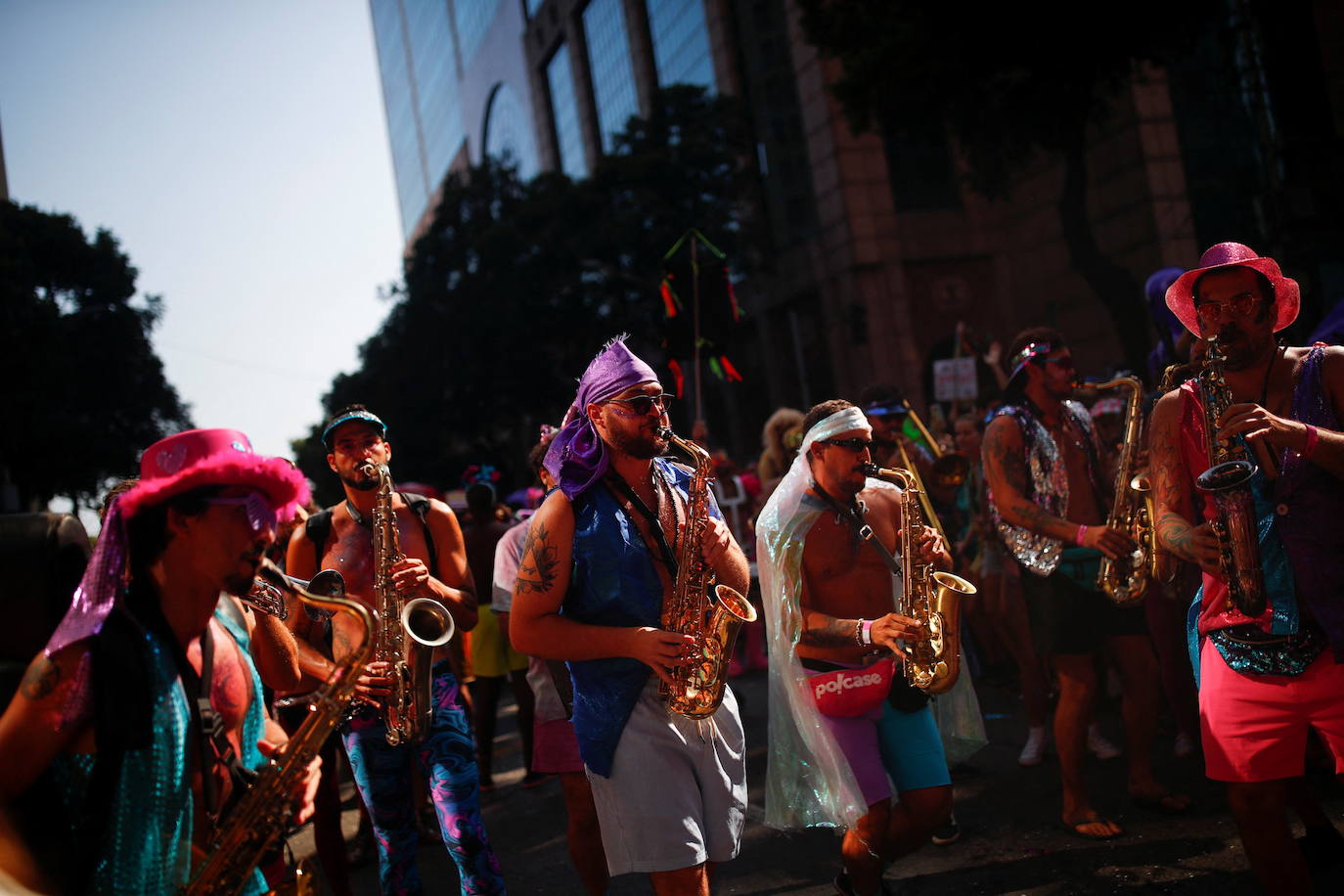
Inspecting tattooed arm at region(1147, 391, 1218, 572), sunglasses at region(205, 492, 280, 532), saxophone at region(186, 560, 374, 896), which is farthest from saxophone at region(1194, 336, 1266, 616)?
sunglasses at region(205, 492, 280, 532)

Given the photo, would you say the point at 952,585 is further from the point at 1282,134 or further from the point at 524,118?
the point at 524,118

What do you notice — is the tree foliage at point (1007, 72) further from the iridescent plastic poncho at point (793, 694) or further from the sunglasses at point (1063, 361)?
the iridescent plastic poncho at point (793, 694)

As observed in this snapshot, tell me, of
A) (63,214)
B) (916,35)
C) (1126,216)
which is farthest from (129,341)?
(1126,216)

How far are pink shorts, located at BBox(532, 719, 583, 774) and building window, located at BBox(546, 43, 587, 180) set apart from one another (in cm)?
4044

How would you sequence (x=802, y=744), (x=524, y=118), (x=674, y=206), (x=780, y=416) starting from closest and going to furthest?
1. (x=802, y=744)
2. (x=780, y=416)
3. (x=674, y=206)
4. (x=524, y=118)

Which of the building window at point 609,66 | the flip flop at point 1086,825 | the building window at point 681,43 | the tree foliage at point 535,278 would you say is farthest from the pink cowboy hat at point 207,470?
the building window at point 609,66

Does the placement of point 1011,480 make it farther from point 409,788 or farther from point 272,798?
point 272,798

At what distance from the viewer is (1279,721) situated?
3.27 meters

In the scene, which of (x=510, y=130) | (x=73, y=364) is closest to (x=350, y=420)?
(x=73, y=364)

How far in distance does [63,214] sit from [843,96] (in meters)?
13.7

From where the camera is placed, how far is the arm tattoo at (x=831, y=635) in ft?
13.6

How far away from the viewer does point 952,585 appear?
429 centimetres

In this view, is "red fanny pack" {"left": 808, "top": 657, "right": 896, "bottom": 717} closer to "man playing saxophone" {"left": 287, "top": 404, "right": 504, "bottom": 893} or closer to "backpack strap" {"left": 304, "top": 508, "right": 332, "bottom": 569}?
"man playing saxophone" {"left": 287, "top": 404, "right": 504, "bottom": 893}

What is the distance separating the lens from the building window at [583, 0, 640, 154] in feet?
123
